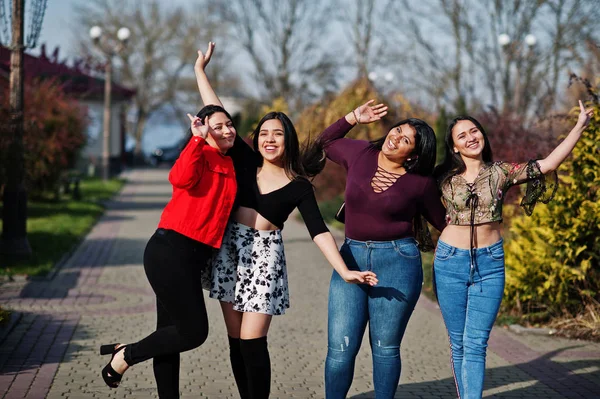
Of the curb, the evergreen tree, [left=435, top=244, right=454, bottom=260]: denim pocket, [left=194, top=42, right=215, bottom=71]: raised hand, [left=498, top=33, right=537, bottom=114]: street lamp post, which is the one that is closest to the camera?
[left=435, top=244, right=454, bottom=260]: denim pocket

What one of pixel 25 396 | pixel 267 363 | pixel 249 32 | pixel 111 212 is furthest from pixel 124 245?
pixel 249 32

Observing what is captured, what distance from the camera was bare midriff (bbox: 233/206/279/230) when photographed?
15.7 feet

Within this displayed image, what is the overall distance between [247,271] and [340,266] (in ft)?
1.68

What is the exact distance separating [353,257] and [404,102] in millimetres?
14309

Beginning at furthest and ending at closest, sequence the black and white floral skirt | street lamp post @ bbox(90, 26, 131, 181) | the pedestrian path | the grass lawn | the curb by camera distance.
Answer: street lamp post @ bbox(90, 26, 131, 181)
the grass lawn
the curb
the pedestrian path
the black and white floral skirt

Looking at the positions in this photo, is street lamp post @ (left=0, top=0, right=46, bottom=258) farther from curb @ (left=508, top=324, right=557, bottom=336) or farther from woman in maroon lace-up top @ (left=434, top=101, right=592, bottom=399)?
woman in maroon lace-up top @ (left=434, top=101, right=592, bottom=399)

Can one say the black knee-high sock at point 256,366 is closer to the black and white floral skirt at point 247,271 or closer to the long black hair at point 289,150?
the black and white floral skirt at point 247,271

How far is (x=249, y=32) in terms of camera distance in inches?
1893

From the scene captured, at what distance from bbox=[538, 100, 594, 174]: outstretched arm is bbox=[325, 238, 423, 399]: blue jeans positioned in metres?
0.85

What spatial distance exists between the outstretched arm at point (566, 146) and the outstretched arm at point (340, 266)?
1.15 m

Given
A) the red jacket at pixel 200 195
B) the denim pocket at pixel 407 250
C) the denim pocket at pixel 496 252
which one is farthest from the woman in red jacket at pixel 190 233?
the denim pocket at pixel 496 252

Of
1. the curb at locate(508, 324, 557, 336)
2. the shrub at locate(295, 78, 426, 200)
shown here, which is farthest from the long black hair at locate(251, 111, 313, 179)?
the shrub at locate(295, 78, 426, 200)

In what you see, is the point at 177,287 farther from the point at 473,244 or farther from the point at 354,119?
the point at 473,244

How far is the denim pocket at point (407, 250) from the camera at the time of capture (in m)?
4.74
